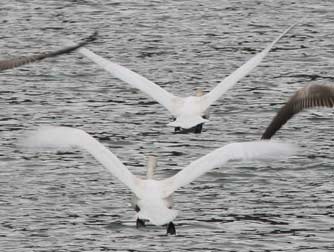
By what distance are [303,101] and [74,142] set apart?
3.35 metres

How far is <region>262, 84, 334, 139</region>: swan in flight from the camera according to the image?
20094mm

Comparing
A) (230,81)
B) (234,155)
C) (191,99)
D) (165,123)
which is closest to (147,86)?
(191,99)

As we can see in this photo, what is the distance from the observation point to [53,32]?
4116cm

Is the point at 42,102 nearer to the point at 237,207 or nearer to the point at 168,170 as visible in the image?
the point at 168,170

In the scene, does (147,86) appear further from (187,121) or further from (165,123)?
(165,123)

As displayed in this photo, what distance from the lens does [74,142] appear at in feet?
60.5

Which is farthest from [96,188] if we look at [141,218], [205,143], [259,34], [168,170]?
[259,34]

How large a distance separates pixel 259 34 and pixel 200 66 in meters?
4.99

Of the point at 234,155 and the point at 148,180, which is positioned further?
the point at 148,180

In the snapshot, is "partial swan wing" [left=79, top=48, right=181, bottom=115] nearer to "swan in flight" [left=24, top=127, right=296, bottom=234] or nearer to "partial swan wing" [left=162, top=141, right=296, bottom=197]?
"swan in flight" [left=24, top=127, right=296, bottom=234]

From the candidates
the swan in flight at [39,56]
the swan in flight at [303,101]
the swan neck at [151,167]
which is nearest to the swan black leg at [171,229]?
the swan neck at [151,167]

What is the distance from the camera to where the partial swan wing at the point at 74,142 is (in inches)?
703

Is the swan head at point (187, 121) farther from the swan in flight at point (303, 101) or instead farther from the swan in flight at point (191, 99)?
the swan in flight at point (303, 101)

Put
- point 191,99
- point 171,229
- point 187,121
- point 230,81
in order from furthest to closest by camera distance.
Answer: point 191,99 → point 230,81 → point 187,121 → point 171,229
